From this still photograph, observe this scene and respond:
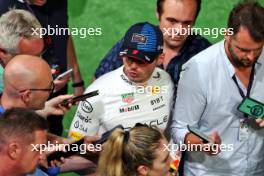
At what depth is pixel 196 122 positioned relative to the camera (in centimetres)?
279

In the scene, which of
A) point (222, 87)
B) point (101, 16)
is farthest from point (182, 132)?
point (101, 16)

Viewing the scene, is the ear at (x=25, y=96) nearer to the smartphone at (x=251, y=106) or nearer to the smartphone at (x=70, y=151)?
the smartphone at (x=70, y=151)

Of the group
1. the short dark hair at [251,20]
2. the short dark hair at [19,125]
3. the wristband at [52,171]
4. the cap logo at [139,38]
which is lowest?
the wristband at [52,171]

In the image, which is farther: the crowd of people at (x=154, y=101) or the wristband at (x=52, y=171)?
the wristband at (x=52, y=171)

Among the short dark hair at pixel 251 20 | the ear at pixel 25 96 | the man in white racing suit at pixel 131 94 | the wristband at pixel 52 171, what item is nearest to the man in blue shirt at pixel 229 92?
the short dark hair at pixel 251 20

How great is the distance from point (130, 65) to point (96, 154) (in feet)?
1.78

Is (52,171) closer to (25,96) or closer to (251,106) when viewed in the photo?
(25,96)

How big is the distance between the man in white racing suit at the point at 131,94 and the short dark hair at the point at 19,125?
511mm

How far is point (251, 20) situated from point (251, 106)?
45 cm

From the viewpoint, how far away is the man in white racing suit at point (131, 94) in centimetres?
279

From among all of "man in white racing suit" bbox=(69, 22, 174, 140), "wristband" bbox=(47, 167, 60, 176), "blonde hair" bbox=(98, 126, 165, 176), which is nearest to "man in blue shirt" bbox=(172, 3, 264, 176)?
"man in white racing suit" bbox=(69, 22, 174, 140)

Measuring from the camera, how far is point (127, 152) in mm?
2379

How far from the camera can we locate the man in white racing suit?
9.14 feet

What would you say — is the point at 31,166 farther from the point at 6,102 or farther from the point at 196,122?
the point at 196,122
